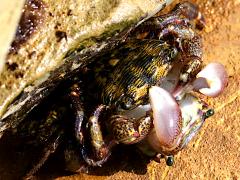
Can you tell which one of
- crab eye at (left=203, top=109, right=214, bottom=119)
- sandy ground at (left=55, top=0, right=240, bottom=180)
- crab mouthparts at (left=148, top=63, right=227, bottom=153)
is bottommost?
sandy ground at (left=55, top=0, right=240, bottom=180)

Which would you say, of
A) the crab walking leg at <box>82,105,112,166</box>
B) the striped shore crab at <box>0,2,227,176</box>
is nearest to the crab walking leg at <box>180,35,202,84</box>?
the striped shore crab at <box>0,2,227,176</box>

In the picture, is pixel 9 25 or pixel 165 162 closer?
pixel 9 25

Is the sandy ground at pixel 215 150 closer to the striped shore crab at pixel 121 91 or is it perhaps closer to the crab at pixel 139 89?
the crab at pixel 139 89

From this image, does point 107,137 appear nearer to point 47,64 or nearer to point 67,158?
point 67,158

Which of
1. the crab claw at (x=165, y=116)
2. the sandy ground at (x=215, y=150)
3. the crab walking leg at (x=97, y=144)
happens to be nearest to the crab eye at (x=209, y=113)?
the sandy ground at (x=215, y=150)

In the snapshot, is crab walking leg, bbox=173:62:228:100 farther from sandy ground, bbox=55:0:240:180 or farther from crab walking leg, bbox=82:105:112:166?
crab walking leg, bbox=82:105:112:166

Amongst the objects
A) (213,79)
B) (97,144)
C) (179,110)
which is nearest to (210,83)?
(213,79)

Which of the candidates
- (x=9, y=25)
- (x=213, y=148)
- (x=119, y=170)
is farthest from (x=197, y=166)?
(x=9, y=25)
